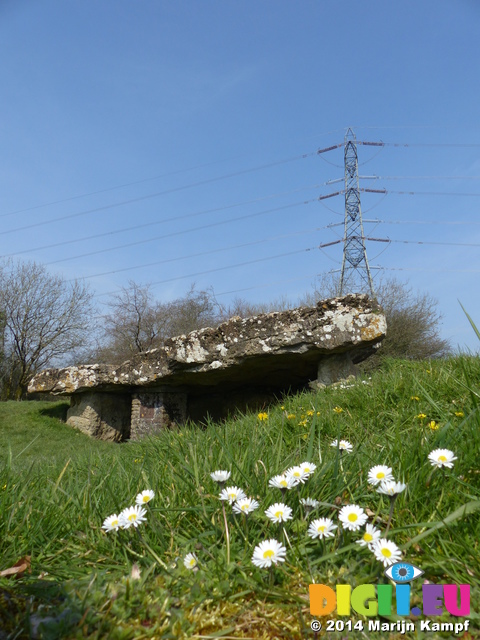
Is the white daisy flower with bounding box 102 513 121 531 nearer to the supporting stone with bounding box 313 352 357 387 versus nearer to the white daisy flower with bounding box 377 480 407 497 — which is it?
the white daisy flower with bounding box 377 480 407 497

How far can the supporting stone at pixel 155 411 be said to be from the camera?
9414mm

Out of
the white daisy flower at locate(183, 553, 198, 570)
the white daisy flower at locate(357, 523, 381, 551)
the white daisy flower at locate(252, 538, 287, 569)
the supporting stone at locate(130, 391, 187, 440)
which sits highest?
the supporting stone at locate(130, 391, 187, 440)

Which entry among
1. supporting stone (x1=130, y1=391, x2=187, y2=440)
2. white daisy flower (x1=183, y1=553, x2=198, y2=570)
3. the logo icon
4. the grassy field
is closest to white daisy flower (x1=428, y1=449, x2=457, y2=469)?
the grassy field

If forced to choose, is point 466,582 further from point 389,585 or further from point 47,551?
point 47,551

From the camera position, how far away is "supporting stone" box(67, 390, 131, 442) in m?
10.3

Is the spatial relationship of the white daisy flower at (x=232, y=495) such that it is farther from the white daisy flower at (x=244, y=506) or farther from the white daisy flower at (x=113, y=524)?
the white daisy flower at (x=113, y=524)

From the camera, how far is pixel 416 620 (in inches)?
69.9

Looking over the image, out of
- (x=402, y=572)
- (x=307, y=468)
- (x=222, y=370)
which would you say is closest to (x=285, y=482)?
(x=307, y=468)

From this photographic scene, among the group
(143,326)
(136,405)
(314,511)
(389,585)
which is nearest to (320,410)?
(314,511)

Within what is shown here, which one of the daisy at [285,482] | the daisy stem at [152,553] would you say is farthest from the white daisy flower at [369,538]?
the daisy stem at [152,553]

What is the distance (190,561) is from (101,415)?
8940mm

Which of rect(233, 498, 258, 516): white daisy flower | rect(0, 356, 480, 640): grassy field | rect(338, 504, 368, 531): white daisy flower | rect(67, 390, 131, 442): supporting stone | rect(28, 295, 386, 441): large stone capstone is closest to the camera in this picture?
rect(0, 356, 480, 640): grassy field

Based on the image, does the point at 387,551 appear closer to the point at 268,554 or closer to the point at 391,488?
the point at 391,488

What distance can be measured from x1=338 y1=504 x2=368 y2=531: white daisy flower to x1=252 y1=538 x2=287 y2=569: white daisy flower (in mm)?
257
